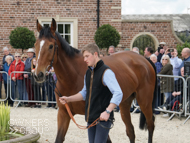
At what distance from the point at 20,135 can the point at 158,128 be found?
10.7 feet

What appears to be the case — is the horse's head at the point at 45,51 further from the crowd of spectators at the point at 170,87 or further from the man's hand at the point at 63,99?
the crowd of spectators at the point at 170,87

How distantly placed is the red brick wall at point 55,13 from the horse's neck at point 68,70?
33.3 feet

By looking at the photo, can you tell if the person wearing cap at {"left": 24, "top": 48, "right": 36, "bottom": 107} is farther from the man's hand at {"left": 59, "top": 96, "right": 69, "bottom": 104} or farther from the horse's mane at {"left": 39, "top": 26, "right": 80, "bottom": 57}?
the man's hand at {"left": 59, "top": 96, "right": 69, "bottom": 104}

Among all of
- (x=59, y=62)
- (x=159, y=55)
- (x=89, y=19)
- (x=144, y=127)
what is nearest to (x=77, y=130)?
(x=144, y=127)

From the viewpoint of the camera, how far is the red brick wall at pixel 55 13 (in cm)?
1430

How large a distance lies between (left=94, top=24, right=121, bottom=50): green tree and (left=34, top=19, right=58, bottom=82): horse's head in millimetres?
9271

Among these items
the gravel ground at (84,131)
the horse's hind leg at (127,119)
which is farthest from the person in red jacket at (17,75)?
the horse's hind leg at (127,119)

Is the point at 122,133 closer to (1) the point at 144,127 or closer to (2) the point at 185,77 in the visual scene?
(1) the point at 144,127

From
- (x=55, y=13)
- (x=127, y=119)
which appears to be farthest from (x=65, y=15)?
(x=127, y=119)

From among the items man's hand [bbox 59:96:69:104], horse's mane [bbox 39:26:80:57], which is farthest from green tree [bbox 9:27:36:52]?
man's hand [bbox 59:96:69:104]

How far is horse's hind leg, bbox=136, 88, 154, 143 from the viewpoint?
212 inches

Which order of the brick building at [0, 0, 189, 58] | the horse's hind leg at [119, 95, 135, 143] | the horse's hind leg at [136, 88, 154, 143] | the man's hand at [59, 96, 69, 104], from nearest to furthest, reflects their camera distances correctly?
the man's hand at [59, 96, 69, 104]
the horse's hind leg at [119, 95, 135, 143]
the horse's hind leg at [136, 88, 154, 143]
the brick building at [0, 0, 189, 58]

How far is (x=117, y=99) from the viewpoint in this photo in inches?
116

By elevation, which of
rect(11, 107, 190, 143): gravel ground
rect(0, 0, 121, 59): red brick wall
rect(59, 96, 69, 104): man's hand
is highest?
rect(0, 0, 121, 59): red brick wall
